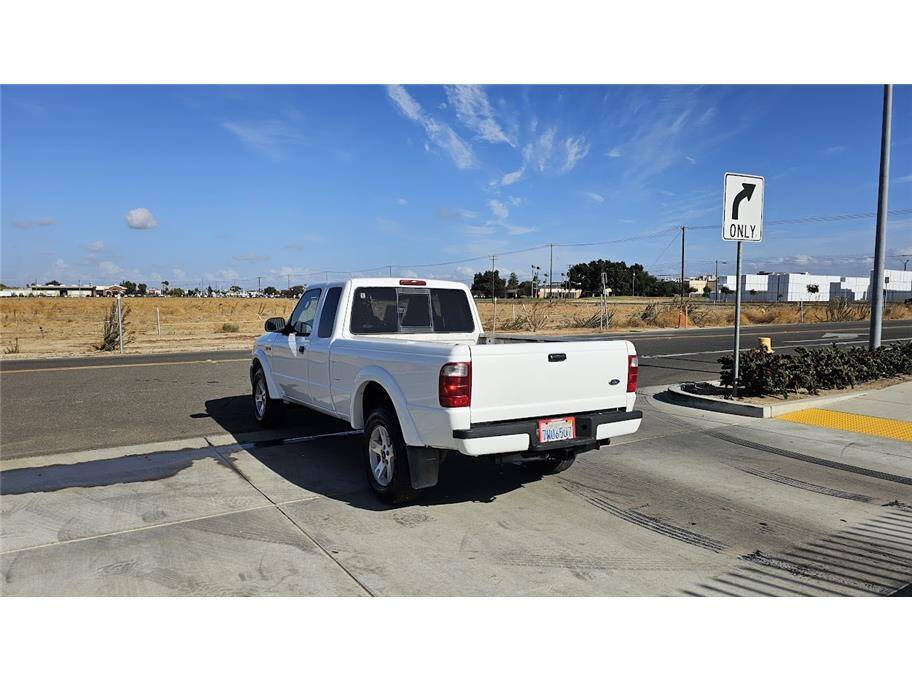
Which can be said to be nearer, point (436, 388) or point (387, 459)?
point (436, 388)

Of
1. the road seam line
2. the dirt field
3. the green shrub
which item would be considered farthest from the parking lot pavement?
the dirt field

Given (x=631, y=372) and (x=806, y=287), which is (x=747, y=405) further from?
(x=806, y=287)

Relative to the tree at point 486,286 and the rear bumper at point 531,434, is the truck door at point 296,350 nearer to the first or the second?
the rear bumper at point 531,434

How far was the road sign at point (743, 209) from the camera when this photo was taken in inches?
374

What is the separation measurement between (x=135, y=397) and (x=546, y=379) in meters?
8.65

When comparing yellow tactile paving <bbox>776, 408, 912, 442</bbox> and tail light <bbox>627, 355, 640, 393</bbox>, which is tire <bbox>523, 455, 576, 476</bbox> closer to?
tail light <bbox>627, 355, 640, 393</bbox>

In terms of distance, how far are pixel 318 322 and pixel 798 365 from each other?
7.64m

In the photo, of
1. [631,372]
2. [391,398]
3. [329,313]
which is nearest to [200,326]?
[329,313]

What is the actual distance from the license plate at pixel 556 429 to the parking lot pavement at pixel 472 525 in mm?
648

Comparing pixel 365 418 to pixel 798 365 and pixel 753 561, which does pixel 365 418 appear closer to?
pixel 753 561

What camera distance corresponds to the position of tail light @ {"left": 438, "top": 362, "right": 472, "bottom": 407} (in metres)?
4.75

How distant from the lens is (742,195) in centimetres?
957

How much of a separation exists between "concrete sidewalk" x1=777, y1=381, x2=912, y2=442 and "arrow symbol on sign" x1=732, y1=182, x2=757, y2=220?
3.02m

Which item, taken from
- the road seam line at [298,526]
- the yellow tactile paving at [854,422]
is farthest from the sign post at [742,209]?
the road seam line at [298,526]
